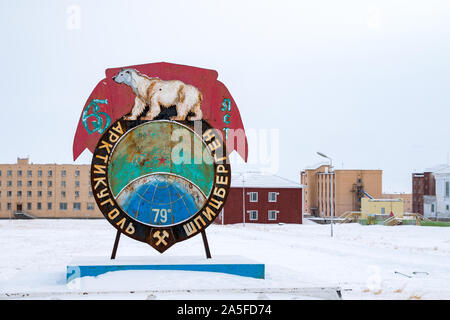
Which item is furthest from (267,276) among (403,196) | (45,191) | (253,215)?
(403,196)

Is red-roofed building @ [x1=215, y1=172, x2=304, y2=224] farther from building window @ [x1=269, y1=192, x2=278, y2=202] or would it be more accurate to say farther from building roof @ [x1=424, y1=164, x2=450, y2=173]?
building roof @ [x1=424, y1=164, x2=450, y2=173]

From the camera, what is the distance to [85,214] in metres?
83.2

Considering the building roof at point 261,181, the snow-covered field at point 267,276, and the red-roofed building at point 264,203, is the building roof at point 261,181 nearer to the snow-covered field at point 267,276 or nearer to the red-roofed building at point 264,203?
the red-roofed building at point 264,203

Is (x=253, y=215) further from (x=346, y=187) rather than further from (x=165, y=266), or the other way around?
(x=165, y=266)

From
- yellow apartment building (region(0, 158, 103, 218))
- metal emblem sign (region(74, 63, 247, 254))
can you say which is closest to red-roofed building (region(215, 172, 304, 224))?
yellow apartment building (region(0, 158, 103, 218))

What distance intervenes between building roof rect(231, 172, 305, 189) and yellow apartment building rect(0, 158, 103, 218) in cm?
3521

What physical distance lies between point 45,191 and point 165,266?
76.5 metres

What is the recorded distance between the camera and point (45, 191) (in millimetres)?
83500

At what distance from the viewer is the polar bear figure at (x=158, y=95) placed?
12820 millimetres

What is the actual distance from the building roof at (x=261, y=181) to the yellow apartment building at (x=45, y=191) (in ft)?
116

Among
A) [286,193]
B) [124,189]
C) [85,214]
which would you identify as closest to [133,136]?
[124,189]

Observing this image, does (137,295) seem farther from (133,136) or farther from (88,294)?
(133,136)

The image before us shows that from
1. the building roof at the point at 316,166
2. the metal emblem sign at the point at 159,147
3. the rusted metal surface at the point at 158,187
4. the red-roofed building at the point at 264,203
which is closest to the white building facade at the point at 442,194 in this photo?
the building roof at the point at 316,166
